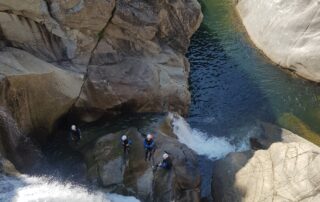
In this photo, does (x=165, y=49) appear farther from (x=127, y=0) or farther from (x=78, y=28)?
(x=78, y=28)

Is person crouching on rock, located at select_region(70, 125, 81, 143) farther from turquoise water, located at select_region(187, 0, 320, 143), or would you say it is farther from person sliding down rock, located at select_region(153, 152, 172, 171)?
turquoise water, located at select_region(187, 0, 320, 143)

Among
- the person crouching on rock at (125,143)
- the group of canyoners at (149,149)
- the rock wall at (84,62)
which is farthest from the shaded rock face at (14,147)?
the group of canyoners at (149,149)

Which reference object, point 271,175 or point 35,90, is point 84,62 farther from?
point 271,175

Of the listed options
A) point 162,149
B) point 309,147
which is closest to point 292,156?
point 309,147

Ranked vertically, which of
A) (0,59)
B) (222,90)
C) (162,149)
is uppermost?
(0,59)

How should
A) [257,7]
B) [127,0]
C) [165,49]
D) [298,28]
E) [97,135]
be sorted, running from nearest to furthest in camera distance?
[97,135]
[127,0]
[165,49]
[298,28]
[257,7]
